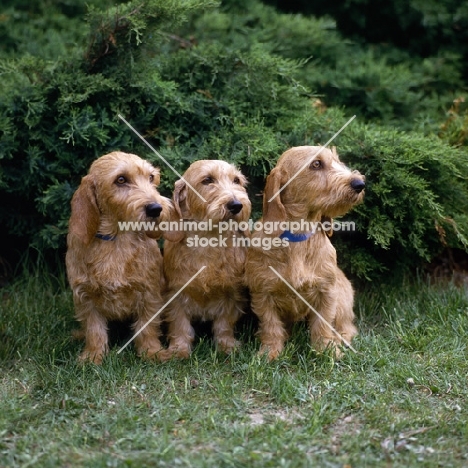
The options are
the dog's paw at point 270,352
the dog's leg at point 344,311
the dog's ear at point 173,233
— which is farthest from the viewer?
the dog's leg at point 344,311

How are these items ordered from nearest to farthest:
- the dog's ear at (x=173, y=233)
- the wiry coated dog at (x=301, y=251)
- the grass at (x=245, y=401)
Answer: the grass at (x=245, y=401)
the wiry coated dog at (x=301, y=251)
the dog's ear at (x=173, y=233)

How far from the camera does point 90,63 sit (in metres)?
6.89

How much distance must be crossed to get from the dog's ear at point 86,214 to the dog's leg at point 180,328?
2.99ft

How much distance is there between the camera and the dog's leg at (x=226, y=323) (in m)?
5.88

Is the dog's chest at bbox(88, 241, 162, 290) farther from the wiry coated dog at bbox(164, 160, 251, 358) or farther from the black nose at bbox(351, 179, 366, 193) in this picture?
the black nose at bbox(351, 179, 366, 193)

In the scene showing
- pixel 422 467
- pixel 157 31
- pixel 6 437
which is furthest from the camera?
pixel 157 31

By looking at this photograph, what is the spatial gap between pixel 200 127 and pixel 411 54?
397 cm

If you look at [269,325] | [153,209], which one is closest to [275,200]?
[153,209]

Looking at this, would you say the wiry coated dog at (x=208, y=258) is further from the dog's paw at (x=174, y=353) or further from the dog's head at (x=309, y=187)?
the dog's head at (x=309, y=187)

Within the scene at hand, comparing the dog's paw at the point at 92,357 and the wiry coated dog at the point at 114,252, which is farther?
the dog's paw at the point at 92,357

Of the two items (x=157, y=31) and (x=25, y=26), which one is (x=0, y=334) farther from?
(x=25, y=26)

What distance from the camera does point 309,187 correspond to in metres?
5.45

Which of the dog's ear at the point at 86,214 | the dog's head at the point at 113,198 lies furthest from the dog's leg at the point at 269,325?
the dog's ear at the point at 86,214

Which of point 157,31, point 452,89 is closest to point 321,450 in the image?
point 157,31
